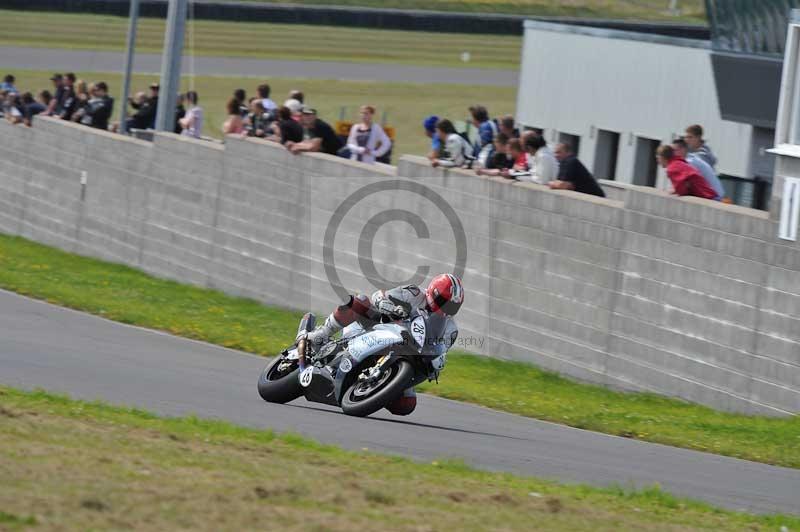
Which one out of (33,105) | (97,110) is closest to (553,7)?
(33,105)

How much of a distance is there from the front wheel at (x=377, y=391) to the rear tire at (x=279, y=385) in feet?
1.65

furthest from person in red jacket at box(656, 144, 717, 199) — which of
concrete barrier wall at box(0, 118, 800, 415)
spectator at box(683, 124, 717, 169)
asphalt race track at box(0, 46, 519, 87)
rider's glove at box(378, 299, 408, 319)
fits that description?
asphalt race track at box(0, 46, 519, 87)

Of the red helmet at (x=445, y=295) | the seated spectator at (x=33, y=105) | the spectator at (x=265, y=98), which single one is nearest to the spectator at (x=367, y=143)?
the spectator at (x=265, y=98)

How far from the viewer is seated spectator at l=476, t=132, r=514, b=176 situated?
57.7ft

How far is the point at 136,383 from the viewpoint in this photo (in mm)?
12773

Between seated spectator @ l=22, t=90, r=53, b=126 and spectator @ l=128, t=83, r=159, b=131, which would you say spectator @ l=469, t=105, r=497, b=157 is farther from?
seated spectator @ l=22, t=90, r=53, b=126

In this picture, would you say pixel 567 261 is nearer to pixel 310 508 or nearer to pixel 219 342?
pixel 219 342

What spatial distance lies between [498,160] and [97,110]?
11.2 meters

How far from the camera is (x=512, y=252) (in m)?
17.3

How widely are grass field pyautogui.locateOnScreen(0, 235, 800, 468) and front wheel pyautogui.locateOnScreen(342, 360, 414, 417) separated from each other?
2.54 meters

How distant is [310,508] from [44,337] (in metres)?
9.23

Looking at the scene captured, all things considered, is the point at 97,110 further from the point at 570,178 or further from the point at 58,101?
the point at 570,178

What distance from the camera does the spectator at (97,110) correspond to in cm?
2656

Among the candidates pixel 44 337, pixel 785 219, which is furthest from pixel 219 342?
pixel 785 219
